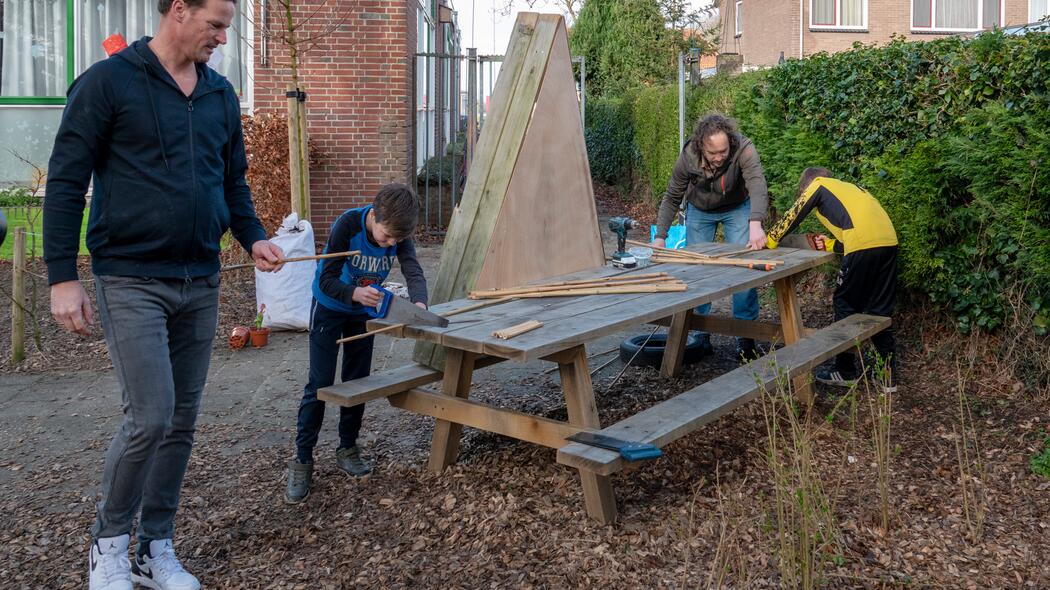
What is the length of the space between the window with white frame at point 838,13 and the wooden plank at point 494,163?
2021 centimetres

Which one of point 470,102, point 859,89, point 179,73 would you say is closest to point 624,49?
point 470,102

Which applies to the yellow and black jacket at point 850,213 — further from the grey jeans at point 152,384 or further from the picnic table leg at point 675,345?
the grey jeans at point 152,384

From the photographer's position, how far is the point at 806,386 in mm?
5246

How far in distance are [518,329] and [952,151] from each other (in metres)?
3.45

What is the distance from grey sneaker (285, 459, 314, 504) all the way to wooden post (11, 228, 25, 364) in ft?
11.6

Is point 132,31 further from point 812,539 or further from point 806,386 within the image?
point 812,539

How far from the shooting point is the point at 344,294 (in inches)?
153

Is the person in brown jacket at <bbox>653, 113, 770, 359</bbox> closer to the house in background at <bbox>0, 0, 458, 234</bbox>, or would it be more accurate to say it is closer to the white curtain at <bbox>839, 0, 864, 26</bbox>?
the house in background at <bbox>0, 0, 458, 234</bbox>

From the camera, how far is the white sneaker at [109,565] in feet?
10.3

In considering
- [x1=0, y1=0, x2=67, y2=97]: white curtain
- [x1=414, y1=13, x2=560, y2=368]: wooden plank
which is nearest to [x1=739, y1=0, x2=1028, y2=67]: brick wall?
[x1=0, y1=0, x2=67, y2=97]: white curtain

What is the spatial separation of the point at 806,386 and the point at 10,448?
4242mm

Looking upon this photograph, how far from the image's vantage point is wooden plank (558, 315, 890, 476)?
339 centimetres

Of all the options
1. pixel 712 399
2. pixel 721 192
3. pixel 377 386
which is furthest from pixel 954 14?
pixel 377 386

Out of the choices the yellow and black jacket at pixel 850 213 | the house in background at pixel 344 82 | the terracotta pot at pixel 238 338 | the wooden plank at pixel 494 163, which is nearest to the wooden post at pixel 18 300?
the terracotta pot at pixel 238 338
